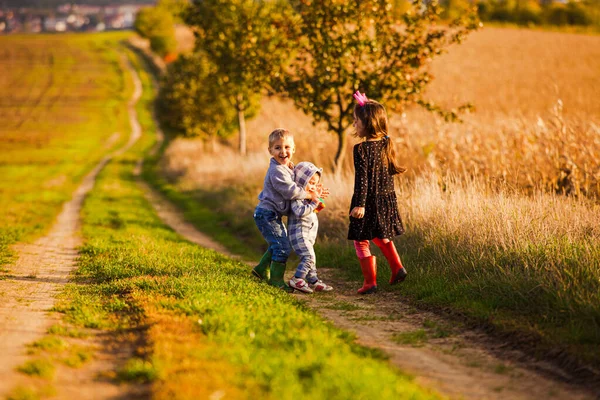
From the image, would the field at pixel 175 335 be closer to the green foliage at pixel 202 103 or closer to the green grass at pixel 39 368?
the green grass at pixel 39 368

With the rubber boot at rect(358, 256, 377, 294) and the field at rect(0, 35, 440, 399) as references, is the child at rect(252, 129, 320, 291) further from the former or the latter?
the rubber boot at rect(358, 256, 377, 294)

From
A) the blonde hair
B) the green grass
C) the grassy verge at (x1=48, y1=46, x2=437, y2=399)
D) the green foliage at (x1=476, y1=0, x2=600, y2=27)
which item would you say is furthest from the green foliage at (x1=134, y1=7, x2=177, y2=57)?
the green grass

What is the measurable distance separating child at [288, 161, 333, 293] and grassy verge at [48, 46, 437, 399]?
0.61 metres

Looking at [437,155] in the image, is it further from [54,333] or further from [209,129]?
[209,129]

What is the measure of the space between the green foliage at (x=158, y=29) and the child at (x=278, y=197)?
89.9 metres

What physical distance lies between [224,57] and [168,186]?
595 cm

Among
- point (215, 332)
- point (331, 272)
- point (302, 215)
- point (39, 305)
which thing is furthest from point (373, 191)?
point (39, 305)

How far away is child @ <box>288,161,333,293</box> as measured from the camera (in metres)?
8.05

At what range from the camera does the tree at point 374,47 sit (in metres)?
13.7

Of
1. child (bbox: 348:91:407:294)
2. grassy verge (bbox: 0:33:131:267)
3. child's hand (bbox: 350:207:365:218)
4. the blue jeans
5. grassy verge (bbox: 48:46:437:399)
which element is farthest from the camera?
grassy verge (bbox: 0:33:131:267)

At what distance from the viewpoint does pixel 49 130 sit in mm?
55750

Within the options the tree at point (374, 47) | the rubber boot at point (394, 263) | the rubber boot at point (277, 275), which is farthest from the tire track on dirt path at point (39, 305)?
the tree at point (374, 47)

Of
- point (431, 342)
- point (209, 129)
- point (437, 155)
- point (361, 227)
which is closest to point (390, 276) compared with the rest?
point (361, 227)

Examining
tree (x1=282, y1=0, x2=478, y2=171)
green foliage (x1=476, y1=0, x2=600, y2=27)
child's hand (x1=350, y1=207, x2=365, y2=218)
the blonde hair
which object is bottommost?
child's hand (x1=350, y1=207, x2=365, y2=218)
